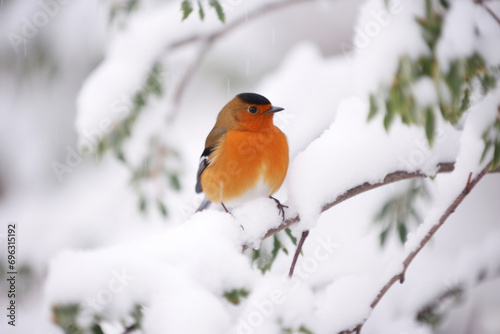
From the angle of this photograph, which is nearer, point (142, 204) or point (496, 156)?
point (496, 156)

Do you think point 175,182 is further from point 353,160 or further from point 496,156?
point 496,156

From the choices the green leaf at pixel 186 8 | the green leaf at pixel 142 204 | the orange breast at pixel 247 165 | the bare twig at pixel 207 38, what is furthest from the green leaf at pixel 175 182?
the green leaf at pixel 186 8

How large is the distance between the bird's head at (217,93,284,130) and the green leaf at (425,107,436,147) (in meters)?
0.80

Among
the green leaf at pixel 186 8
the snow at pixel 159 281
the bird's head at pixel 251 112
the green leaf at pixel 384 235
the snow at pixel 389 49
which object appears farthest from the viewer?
the green leaf at pixel 384 235

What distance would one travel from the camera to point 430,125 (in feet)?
4.88

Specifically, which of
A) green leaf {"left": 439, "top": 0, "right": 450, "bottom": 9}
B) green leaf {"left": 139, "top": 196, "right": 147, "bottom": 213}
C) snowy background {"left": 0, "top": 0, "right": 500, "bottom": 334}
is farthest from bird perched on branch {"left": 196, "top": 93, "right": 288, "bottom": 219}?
green leaf {"left": 139, "top": 196, "right": 147, "bottom": 213}

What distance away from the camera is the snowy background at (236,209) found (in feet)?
4.10

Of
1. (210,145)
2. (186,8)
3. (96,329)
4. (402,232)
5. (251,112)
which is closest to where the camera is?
(96,329)

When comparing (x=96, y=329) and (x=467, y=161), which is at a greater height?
(x=96, y=329)

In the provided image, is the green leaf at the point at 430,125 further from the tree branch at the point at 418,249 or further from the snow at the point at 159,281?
the snow at the point at 159,281

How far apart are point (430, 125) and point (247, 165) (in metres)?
0.87

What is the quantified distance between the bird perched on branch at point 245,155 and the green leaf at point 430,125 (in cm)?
71

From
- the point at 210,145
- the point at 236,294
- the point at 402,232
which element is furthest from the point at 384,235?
the point at 236,294

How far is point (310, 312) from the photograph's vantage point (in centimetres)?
132
